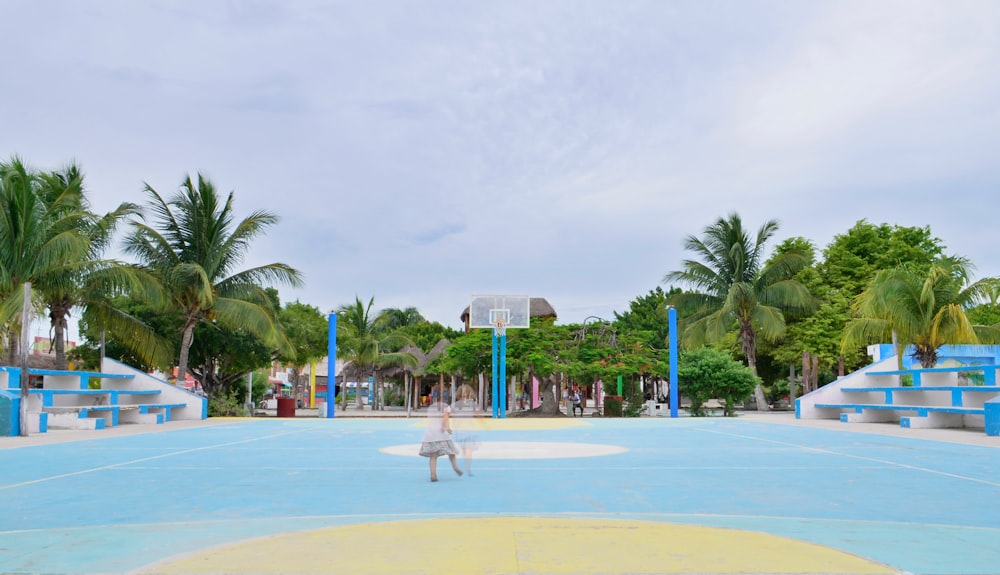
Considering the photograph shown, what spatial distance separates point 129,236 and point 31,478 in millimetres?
19456

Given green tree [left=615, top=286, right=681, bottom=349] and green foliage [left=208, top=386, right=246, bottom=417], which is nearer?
green foliage [left=208, top=386, right=246, bottom=417]

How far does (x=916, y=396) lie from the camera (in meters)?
25.5

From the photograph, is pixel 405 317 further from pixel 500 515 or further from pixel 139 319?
pixel 500 515

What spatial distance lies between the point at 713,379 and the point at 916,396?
28.1 feet

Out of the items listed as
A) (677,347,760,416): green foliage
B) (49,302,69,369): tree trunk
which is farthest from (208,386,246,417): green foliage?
(677,347,760,416): green foliage

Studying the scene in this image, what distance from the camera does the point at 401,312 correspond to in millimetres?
75188

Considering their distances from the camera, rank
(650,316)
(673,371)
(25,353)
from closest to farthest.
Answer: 1. (25,353)
2. (673,371)
3. (650,316)

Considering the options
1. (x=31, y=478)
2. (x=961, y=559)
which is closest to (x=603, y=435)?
(x=31, y=478)

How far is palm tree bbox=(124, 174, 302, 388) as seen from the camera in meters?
27.8

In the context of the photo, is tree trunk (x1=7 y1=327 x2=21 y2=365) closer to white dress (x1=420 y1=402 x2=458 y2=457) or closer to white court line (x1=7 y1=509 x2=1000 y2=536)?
white dress (x1=420 y1=402 x2=458 y2=457)

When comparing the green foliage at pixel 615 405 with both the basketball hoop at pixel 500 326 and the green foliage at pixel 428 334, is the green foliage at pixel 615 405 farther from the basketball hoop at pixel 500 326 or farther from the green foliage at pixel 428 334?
the green foliage at pixel 428 334

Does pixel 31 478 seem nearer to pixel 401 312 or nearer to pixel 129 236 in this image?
pixel 129 236

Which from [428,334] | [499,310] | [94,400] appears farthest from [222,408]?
[428,334]

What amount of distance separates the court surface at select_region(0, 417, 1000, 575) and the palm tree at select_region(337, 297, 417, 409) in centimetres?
3198
